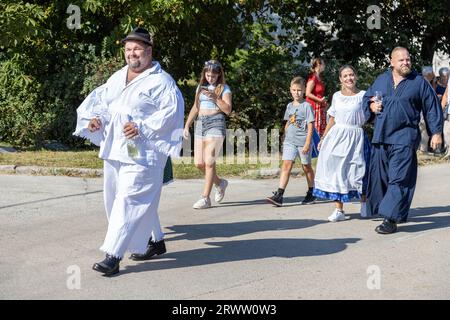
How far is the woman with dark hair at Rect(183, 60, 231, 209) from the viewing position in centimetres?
969

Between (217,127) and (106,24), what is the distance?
6176 millimetres

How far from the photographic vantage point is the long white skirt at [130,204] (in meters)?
6.61

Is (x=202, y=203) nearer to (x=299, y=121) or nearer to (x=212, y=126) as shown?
(x=212, y=126)

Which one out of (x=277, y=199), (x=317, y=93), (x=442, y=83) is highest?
(x=442, y=83)

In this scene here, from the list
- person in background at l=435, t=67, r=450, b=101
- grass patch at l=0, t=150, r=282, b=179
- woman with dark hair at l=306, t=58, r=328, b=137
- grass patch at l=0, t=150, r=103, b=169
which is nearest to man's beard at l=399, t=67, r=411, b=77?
woman with dark hair at l=306, t=58, r=328, b=137

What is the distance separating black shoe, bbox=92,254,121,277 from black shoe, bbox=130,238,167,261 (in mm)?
529

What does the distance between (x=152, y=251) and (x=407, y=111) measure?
→ 9.81ft

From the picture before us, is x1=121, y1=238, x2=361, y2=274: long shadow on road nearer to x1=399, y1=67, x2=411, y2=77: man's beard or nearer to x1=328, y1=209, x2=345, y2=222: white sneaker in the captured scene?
x1=328, y1=209, x2=345, y2=222: white sneaker

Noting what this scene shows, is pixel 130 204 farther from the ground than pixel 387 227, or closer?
farther from the ground

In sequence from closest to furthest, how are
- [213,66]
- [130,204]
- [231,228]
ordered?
[130,204]
[231,228]
[213,66]

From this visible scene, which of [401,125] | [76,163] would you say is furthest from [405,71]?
[76,163]

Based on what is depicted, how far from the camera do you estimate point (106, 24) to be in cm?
1530

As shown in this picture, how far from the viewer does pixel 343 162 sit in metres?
9.19
